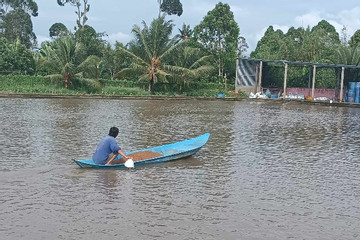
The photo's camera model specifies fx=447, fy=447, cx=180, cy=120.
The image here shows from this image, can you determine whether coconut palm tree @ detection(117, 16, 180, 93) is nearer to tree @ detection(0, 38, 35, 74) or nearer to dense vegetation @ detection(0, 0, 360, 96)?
dense vegetation @ detection(0, 0, 360, 96)

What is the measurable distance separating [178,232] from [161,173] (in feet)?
10.8

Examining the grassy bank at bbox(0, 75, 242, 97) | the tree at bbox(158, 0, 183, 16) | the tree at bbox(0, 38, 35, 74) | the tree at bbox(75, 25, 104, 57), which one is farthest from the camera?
the tree at bbox(158, 0, 183, 16)

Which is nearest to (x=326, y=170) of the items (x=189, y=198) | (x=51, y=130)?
(x=189, y=198)

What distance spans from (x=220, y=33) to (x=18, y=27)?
27747 millimetres

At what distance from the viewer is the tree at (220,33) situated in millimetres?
41969

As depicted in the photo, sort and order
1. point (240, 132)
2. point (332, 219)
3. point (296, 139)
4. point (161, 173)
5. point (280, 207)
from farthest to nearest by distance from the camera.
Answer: point (240, 132) < point (296, 139) < point (161, 173) < point (280, 207) < point (332, 219)

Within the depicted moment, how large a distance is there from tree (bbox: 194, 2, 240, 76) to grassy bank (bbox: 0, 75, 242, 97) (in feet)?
12.6

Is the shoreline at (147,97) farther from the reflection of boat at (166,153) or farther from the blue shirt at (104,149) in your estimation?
the blue shirt at (104,149)

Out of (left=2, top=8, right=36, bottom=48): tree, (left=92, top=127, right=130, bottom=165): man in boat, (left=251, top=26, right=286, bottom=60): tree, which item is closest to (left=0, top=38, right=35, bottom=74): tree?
(left=2, top=8, right=36, bottom=48): tree

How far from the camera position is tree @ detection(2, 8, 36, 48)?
53725 mm

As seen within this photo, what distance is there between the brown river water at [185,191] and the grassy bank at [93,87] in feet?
69.0

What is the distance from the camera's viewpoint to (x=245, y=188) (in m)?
7.77

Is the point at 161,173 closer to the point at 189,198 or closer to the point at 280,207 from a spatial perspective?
the point at 189,198

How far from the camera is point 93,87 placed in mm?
35625
